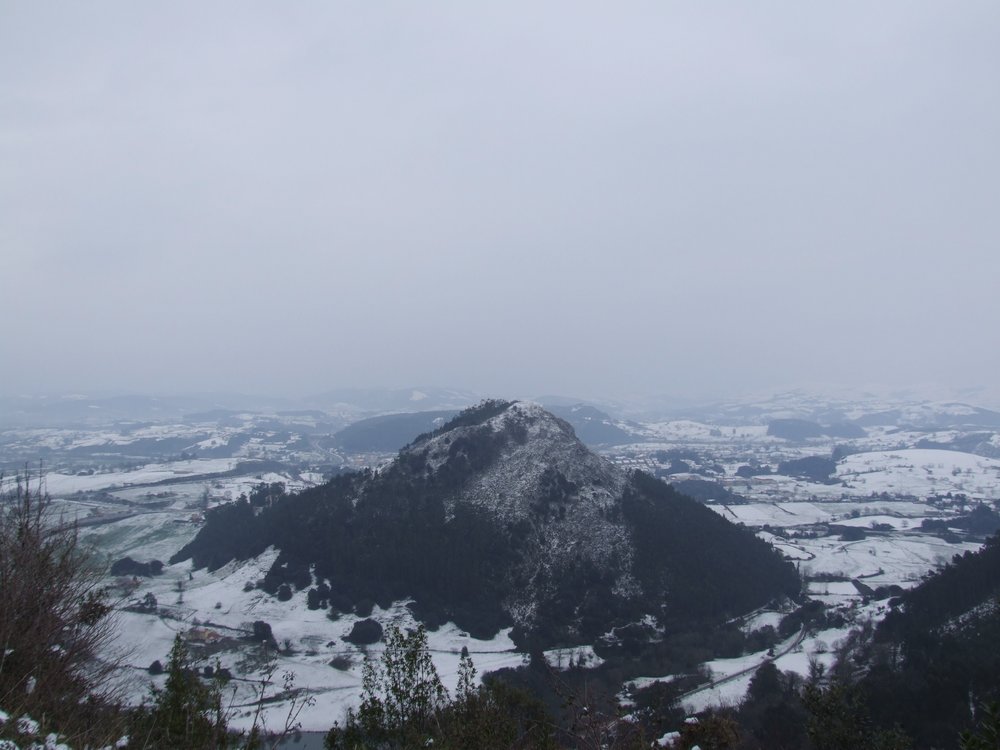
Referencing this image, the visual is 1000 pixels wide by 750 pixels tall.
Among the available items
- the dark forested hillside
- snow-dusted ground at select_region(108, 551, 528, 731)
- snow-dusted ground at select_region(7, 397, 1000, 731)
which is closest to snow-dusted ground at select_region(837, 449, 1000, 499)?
snow-dusted ground at select_region(7, 397, 1000, 731)

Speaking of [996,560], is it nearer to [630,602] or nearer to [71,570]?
[630,602]

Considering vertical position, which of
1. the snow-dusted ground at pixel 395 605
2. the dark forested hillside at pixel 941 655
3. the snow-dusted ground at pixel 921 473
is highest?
the dark forested hillside at pixel 941 655

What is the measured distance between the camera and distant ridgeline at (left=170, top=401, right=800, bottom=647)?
54281mm

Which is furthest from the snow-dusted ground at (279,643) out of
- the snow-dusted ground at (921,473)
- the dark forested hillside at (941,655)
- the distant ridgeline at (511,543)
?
the snow-dusted ground at (921,473)

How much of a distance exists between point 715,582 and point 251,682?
3964 centimetres

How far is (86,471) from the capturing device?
132m

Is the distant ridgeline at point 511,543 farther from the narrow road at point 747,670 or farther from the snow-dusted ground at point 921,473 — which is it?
the snow-dusted ground at point 921,473

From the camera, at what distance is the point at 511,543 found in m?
60.1

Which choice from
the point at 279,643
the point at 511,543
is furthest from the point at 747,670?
the point at 279,643

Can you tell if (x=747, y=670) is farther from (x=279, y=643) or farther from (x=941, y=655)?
(x=279, y=643)

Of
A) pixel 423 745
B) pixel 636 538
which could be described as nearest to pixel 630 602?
pixel 636 538

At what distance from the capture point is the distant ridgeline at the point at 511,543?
178ft

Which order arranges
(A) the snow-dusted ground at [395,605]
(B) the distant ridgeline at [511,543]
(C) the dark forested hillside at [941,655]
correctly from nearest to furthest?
1. (C) the dark forested hillside at [941,655]
2. (A) the snow-dusted ground at [395,605]
3. (B) the distant ridgeline at [511,543]

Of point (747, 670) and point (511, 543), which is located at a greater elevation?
point (511, 543)
